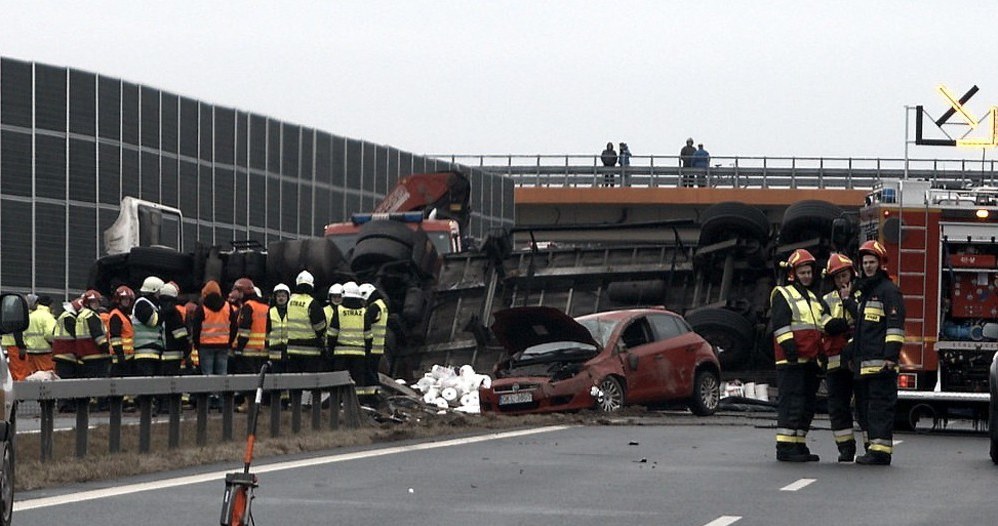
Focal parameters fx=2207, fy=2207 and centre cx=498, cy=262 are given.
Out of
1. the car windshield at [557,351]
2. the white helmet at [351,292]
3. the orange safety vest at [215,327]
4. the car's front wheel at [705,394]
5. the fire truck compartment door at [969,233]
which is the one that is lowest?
the car's front wheel at [705,394]

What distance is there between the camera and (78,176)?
40594 millimetres

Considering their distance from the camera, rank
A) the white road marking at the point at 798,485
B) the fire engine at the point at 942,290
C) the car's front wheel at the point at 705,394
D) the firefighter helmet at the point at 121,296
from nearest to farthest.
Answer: the white road marking at the point at 798,485 < the fire engine at the point at 942,290 < the firefighter helmet at the point at 121,296 < the car's front wheel at the point at 705,394

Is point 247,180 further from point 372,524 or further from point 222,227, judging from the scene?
point 372,524

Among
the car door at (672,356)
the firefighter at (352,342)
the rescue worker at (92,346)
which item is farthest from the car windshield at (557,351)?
the rescue worker at (92,346)

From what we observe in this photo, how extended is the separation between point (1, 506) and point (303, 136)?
4217 cm

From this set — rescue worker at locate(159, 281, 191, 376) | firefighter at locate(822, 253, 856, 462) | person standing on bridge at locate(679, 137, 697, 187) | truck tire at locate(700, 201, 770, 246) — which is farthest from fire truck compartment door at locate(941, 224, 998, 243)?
person standing on bridge at locate(679, 137, 697, 187)

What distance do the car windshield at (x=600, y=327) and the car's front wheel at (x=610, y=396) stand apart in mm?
473

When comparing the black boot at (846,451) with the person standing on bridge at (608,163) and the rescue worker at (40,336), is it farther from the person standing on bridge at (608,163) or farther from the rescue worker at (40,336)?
the person standing on bridge at (608,163)

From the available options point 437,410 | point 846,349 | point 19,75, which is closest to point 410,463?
point 846,349

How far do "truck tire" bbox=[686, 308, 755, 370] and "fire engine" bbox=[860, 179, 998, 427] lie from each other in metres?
6.58

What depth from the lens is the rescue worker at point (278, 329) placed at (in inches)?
1028

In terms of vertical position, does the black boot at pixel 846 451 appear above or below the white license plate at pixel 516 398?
above

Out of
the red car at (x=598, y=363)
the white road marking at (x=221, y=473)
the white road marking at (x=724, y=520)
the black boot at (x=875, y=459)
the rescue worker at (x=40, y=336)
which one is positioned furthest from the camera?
the rescue worker at (x=40, y=336)

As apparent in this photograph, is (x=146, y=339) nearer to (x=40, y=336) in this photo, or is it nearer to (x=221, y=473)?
(x=40, y=336)
